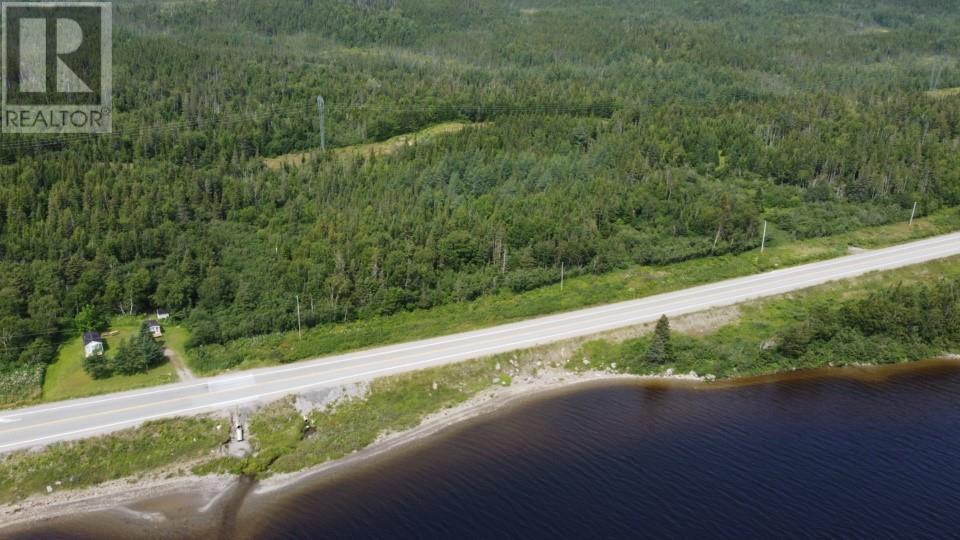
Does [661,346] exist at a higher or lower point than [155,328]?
higher

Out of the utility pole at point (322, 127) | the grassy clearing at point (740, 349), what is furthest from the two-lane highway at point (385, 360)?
the utility pole at point (322, 127)

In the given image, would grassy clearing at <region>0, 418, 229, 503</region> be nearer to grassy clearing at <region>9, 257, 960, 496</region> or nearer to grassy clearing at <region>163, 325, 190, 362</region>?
grassy clearing at <region>9, 257, 960, 496</region>

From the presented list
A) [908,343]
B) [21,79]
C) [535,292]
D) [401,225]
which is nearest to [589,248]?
[535,292]

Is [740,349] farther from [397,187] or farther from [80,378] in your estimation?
[80,378]

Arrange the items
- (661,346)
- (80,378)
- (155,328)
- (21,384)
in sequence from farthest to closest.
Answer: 1. (155,328)
2. (661,346)
3. (80,378)
4. (21,384)

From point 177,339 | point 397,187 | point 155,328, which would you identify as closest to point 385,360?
point 177,339

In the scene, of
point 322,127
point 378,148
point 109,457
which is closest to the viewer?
point 109,457

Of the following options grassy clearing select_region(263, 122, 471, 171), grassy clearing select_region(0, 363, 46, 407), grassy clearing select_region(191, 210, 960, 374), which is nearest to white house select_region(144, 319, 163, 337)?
grassy clearing select_region(191, 210, 960, 374)
